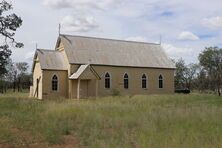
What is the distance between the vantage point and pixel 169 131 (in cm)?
1380

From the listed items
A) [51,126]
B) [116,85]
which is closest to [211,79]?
[116,85]

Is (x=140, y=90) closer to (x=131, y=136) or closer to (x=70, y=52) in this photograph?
(x=70, y=52)

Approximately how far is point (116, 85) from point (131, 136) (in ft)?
112

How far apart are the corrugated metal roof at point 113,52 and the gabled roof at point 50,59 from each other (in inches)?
54.5

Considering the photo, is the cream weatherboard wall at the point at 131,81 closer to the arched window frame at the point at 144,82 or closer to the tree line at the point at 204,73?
the arched window frame at the point at 144,82

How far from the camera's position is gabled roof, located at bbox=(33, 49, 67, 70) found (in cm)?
4369

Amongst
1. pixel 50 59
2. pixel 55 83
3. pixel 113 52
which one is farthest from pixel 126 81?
pixel 50 59

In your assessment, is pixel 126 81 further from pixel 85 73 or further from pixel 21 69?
pixel 21 69

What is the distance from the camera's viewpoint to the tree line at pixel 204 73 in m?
77.6

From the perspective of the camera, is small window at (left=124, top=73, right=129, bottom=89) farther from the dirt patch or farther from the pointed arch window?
the dirt patch

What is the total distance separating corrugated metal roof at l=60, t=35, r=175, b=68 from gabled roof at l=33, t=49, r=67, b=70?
1385 mm

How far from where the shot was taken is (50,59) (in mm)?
44812

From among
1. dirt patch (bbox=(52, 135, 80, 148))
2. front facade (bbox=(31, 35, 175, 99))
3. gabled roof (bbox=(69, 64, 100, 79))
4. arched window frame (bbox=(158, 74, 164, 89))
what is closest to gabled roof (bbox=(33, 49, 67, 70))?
front facade (bbox=(31, 35, 175, 99))

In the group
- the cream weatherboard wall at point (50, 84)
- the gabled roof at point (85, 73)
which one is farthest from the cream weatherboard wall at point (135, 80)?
the cream weatherboard wall at point (50, 84)
